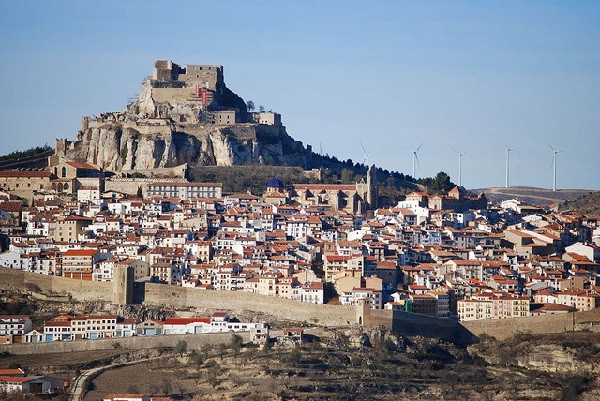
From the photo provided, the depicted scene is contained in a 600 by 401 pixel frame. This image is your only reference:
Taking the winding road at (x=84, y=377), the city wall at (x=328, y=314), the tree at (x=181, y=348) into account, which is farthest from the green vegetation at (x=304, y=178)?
the winding road at (x=84, y=377)

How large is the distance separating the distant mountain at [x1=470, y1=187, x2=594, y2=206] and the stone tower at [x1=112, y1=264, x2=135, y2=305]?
51292 millimetres

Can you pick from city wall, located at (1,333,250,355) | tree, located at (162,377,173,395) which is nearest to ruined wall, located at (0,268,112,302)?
city wall, located at (1,333,250,355)

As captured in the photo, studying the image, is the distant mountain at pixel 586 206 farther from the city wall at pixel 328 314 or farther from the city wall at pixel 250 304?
the city wall at pixel 250 304

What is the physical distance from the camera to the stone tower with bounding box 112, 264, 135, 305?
55.9 meters

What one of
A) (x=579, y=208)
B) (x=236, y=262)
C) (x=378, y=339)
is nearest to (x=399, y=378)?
(x=378, y=339)

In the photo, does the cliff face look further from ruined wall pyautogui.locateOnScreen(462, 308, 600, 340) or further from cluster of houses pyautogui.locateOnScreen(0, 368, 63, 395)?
cluster of houses pyautogui.locateOnScreen(0, 368, 63, 395)

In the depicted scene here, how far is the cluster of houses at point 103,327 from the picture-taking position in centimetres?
5356

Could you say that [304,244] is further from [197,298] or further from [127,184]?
[127,184]

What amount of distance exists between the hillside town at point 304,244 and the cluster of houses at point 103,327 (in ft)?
0.25

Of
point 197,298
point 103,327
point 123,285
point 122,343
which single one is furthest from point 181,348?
point 123,285

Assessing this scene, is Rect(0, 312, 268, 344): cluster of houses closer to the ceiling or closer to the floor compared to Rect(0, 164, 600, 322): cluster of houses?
closer to the floor

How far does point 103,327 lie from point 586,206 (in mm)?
37246

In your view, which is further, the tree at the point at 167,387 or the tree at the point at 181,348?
the tree at the point at 181,348

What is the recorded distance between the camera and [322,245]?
63.4 metres
